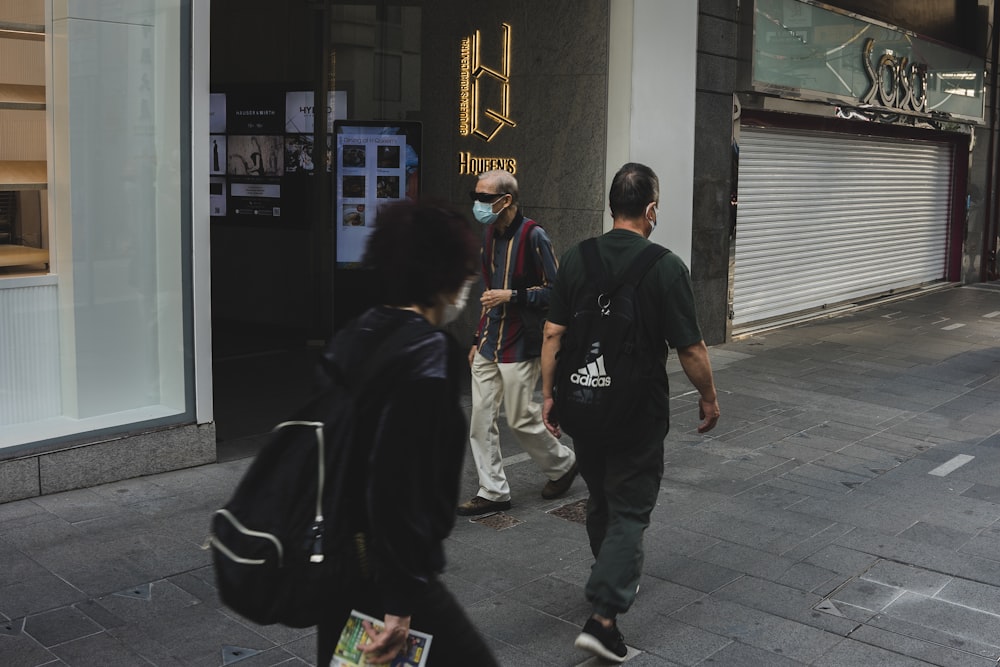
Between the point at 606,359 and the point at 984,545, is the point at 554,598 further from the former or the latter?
the point at 984,545

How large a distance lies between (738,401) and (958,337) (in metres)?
5.09

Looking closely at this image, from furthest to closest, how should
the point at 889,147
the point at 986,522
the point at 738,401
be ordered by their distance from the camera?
the point at 889,147 < the point at 738,401 < the point at 986,522

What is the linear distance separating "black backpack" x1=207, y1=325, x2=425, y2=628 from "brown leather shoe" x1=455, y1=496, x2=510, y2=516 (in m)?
3.47

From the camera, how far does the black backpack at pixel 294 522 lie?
2.29 meters

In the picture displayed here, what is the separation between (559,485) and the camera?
Answer: 6.13 meters

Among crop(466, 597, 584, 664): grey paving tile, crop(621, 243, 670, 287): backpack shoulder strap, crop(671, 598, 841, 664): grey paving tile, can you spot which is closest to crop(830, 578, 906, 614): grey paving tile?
crop(671, 598, 841, 664): grey paving tile

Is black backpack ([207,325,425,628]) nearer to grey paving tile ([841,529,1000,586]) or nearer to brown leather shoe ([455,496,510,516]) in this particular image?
brown leather shoe ([455,496,510,516])

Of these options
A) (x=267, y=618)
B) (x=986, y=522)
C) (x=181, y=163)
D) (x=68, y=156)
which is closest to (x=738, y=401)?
(x=986, y=522)

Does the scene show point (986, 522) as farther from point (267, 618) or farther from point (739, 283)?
point (739, 283)

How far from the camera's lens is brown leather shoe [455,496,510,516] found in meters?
5.83

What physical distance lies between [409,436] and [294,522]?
0.97 feet

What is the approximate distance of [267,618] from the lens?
2.33 metres

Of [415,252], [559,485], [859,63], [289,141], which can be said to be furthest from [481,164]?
[415,252]

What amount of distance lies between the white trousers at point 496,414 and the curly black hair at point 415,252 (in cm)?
310
